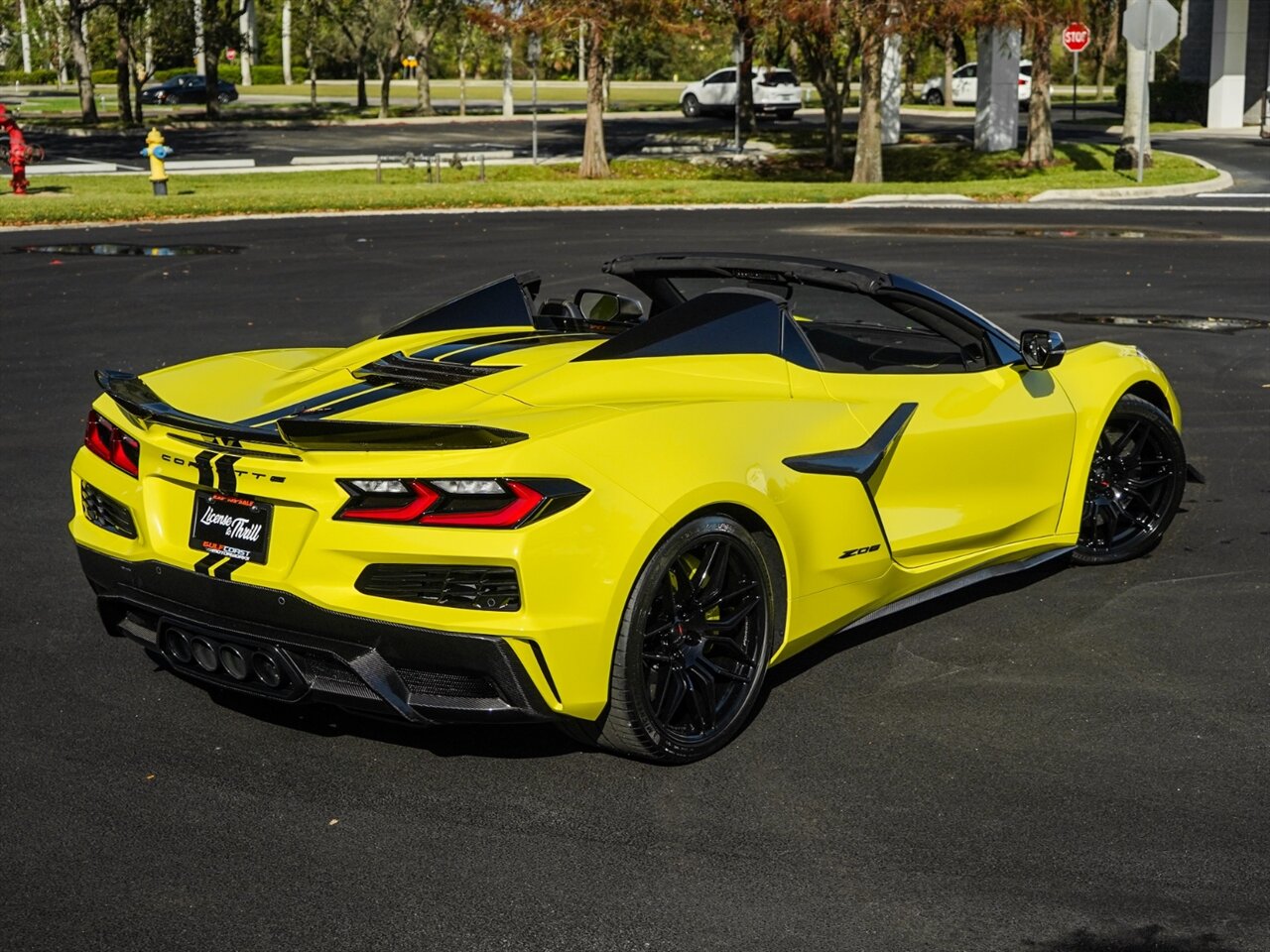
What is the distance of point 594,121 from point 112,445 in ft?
103

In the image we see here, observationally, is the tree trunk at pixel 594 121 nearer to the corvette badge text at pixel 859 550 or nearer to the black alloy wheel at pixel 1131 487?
the black alloy wheel at pixel 1131 487

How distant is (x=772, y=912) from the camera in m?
4.06

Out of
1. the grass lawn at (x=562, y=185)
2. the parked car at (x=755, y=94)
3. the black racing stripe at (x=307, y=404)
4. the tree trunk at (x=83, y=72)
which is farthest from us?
the parked car at (x=755, y=94)

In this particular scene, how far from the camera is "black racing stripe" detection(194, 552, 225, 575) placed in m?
4.74

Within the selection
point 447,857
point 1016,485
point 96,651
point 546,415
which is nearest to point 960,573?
point 1016,485

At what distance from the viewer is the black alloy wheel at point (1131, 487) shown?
7098 mm

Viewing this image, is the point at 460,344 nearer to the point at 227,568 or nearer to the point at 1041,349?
the point at 227,568

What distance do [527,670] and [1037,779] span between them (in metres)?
1.57

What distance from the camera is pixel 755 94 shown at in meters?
56.7

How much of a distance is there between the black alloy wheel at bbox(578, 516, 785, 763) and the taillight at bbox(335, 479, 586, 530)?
1.28 feet

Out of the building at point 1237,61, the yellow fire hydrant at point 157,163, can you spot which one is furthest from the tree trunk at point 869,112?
the building at point 1237,61

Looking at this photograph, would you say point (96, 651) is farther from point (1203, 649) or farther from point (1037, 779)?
point (1203, 649)

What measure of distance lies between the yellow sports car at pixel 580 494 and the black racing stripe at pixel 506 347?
2 centimetres

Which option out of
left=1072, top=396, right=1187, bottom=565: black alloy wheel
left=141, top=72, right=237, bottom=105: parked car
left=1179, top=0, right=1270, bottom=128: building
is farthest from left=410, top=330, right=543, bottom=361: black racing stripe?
left=141, top=72, right=237, bottom=105: parked car
